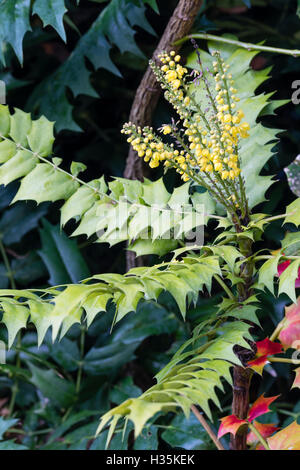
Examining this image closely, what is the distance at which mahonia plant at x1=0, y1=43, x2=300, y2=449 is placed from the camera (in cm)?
66

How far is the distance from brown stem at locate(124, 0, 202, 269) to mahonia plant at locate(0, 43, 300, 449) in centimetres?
6

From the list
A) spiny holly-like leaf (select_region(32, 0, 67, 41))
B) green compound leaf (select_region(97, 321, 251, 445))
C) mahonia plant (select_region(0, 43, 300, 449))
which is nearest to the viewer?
green compound leaf (select_region(97, 321, 251, 445))

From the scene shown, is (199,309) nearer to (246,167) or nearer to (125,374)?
(125,374)

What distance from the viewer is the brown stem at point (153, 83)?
1.05 meters

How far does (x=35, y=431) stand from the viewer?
137cm

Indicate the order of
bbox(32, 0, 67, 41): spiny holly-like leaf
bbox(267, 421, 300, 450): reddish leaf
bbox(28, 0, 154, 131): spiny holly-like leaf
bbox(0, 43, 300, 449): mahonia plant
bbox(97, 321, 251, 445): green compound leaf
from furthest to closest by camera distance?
bbox(28, 0, 154, 131): spiny holly-like leaf < bbox(32, 0, 67, 41): spiny holly-like leaf < bbox(267, 421, 300, 450): reddish leaf < bbox(0, 43, 300, 449): mahonia plant < bbox(97, 321, 251, 445): green compound leaf

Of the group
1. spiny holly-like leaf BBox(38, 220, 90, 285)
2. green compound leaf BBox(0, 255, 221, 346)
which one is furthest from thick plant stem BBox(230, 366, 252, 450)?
spiny holly-like leaf BBox(38, 220, 90, 285)

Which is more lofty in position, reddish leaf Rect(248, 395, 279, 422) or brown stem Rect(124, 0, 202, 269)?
brown stem Rect(124, 0, 202, 269)

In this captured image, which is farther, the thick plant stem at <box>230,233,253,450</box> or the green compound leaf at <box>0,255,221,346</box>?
the thick plant stem at <box>230,233,253,450</box>

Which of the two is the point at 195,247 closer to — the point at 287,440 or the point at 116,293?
the point at 116,293

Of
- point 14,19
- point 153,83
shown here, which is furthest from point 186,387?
point 14,19

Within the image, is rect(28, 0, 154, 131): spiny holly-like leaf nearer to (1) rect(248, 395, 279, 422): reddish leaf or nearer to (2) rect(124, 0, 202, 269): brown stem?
(2) rect(124, 0, 202, 269): brown stem

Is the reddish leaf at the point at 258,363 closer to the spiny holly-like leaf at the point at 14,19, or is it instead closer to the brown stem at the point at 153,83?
the brown stem at the point at 153,83

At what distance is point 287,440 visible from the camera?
790mm
